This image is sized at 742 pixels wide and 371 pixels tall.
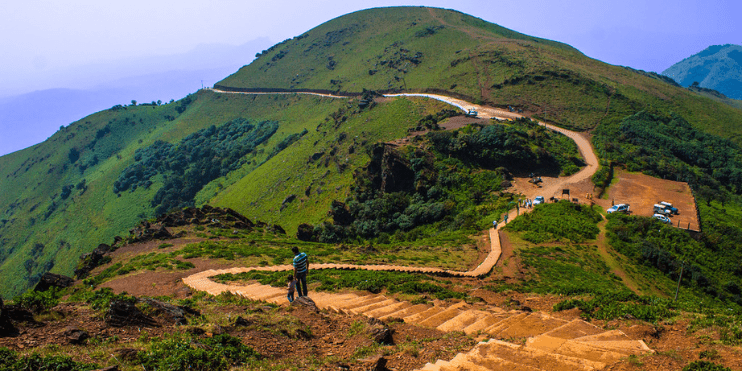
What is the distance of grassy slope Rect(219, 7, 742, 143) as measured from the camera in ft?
233

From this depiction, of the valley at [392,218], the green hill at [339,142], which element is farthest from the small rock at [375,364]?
the green hill at [339,142]

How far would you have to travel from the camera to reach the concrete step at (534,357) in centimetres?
745

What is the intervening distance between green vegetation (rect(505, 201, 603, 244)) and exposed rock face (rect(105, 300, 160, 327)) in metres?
25.7

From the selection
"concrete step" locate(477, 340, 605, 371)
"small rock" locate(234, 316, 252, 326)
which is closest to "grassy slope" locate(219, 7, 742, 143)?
"concrete step" locate(477, 340, 605, 371)

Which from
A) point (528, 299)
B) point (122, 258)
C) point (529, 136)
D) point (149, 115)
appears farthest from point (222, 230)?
point (149, 115)

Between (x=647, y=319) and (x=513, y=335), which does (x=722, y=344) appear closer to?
(x=647, y=319)

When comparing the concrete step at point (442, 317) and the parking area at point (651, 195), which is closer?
the concrete step at point (442, 317)

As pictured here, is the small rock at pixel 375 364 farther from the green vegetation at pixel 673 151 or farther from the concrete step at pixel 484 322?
the green vegetation at pixel 673 151

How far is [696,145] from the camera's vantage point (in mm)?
61531

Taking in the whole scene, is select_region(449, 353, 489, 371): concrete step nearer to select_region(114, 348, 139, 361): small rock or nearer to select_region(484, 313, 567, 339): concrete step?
select_region(484, 313, 567, 339): concrete step

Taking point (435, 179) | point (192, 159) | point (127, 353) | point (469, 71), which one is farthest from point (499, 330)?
point (192, 159)

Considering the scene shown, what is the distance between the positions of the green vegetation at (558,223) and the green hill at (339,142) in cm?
423

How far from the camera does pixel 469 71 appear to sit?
84.3 m

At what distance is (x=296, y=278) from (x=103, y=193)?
99.1m
